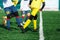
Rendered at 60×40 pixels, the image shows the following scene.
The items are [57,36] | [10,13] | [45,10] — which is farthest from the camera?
[45,10]

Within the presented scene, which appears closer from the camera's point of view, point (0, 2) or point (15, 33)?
point (15, 33)

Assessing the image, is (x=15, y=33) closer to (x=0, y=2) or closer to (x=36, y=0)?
(x=36, y=0)

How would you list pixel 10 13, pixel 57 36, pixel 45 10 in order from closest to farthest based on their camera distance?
1. pixel 57 36
2. pixel 10 13
3. pixel 45 10

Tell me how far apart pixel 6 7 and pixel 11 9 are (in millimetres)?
205

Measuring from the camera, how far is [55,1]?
1944cm

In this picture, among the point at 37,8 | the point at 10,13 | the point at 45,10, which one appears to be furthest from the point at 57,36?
the point at 45,10

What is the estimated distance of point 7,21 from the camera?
11.0 m

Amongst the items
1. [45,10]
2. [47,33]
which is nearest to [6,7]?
[47,33]

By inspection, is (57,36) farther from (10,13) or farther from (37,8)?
(10,13)

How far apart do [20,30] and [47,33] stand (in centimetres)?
112

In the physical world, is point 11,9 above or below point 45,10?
above

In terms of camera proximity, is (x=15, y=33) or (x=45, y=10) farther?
(x=45, y=10)

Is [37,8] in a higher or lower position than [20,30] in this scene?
higher

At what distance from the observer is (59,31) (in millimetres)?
11094
